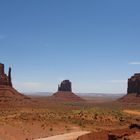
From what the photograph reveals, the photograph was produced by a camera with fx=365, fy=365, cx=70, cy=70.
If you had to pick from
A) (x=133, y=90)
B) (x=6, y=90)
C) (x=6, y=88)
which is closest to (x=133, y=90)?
(x=133, y=90)

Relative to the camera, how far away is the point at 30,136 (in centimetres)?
4603

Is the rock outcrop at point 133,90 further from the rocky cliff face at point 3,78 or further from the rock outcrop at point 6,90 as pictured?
the rocky cliff face at point 3,78

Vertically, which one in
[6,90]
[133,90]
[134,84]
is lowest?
[6,90]

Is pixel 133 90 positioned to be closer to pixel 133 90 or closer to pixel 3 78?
pixel 133 90

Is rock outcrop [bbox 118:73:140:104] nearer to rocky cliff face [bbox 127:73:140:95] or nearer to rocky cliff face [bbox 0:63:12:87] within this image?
rocky cliff face [bbox 127:73:140:95]

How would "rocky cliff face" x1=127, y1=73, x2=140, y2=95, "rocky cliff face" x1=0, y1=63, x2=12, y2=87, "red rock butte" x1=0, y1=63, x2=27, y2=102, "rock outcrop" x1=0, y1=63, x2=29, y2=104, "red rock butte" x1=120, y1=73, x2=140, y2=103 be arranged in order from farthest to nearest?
"rocky cliff face" x1=127, y1=73, x2=140, y2=95 → "red rock butte" x1=120, y1=73, x2=140, y2=103 → "rocky cliff face" x1=0, y1=63, x2=12, y2=87 → "red rock butte" x1=0, y1=63, x2=27, y2=102 → "rock outcrop" x1=0, y1=63, x2=29, y2=104

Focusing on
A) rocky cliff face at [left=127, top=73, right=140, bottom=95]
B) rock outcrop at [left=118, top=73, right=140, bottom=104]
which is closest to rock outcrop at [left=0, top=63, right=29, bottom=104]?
rock outcrop at [left=118, top=73, right=140, bottom=104]

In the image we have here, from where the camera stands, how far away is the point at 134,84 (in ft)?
531

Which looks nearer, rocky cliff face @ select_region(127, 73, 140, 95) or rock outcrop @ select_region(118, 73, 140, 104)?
rock outcrop @ select_region(118, 73, 140, 104)

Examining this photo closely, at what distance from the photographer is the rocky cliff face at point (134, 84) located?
15871 cm

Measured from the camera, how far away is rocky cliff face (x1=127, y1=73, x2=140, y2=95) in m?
159

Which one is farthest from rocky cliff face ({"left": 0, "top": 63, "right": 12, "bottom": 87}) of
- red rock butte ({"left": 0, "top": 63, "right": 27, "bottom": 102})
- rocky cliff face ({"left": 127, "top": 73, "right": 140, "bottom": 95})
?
rocky cliff face ({"left": 127, "top": 73, "right": 140, "bottom": 95})

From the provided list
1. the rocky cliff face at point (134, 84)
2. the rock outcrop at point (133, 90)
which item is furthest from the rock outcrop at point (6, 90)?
the rocky cliff face at point (134, 84)

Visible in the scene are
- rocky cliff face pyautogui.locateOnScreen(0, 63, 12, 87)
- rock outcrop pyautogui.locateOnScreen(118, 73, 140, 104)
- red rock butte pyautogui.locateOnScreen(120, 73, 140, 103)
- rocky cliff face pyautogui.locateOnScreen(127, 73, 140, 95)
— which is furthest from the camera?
rocky cliff face pyautogui.locateOnScreen(127, 73, 140, 95)
